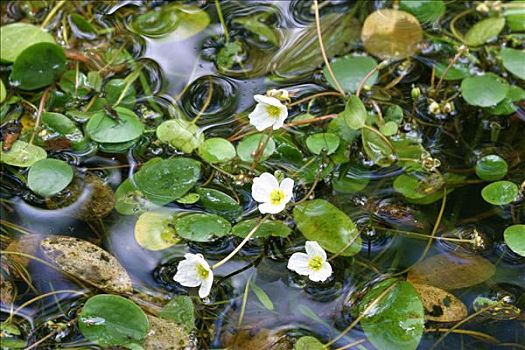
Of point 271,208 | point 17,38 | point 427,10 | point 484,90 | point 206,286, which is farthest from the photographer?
point 427,10

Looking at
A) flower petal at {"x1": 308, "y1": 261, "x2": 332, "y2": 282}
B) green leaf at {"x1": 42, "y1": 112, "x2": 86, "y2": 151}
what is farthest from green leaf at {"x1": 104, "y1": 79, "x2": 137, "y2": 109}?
flower petal at {"x1": 308, "y1": 261, "x2": 332, "y2": 282}

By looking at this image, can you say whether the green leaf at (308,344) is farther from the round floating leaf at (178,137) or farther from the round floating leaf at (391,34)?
the round floating leaf at (391,34)

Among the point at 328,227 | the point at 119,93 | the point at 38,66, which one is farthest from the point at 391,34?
the point at 38,66

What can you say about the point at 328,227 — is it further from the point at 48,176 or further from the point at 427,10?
the point at 427,10

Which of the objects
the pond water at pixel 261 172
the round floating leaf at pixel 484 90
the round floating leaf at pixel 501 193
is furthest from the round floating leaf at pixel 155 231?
the round floating leaf at pixel 484 90

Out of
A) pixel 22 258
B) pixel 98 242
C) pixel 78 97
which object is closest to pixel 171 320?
pixel 98 242

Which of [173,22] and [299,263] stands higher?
[173,22]

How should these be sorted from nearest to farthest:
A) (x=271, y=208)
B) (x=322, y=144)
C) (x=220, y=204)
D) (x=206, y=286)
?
(x=206, y=286), (x=271, y=208), (x=220, y=204), (x=322, y=144)
